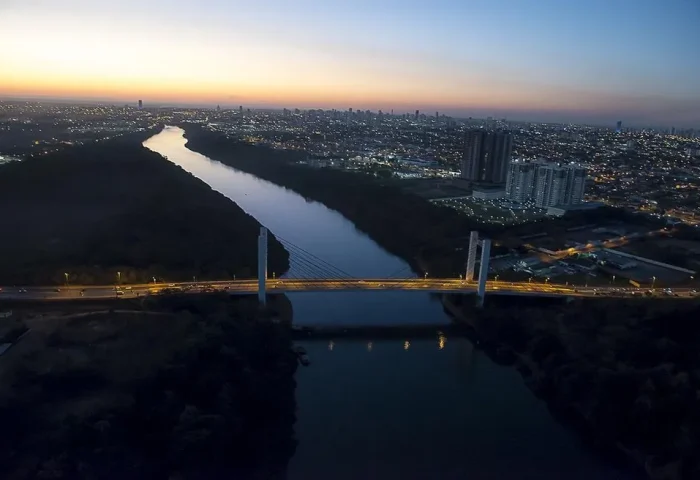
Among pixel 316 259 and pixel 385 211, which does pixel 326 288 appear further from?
pixel 385 211

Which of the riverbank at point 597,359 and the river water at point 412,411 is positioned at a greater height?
the riverbank at point 597,359

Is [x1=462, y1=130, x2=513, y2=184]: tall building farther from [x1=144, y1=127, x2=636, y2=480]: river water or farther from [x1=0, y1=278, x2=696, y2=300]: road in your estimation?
[x1=144, y1=127, x2=636, y2=480]: river water

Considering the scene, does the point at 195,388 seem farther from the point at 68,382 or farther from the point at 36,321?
the point at 36,321

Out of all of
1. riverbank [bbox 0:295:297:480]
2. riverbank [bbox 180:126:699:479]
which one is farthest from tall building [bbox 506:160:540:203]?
riverbank [bbox 0:295:297:480]

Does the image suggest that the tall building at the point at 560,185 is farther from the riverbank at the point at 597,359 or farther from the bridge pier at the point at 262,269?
the bridge pier at the point at 262,269

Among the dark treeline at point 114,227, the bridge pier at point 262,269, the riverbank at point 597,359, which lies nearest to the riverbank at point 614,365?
the riverbank at point 597,359

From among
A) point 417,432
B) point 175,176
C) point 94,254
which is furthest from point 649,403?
point 175,176

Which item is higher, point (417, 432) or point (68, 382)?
point (68, 382)
